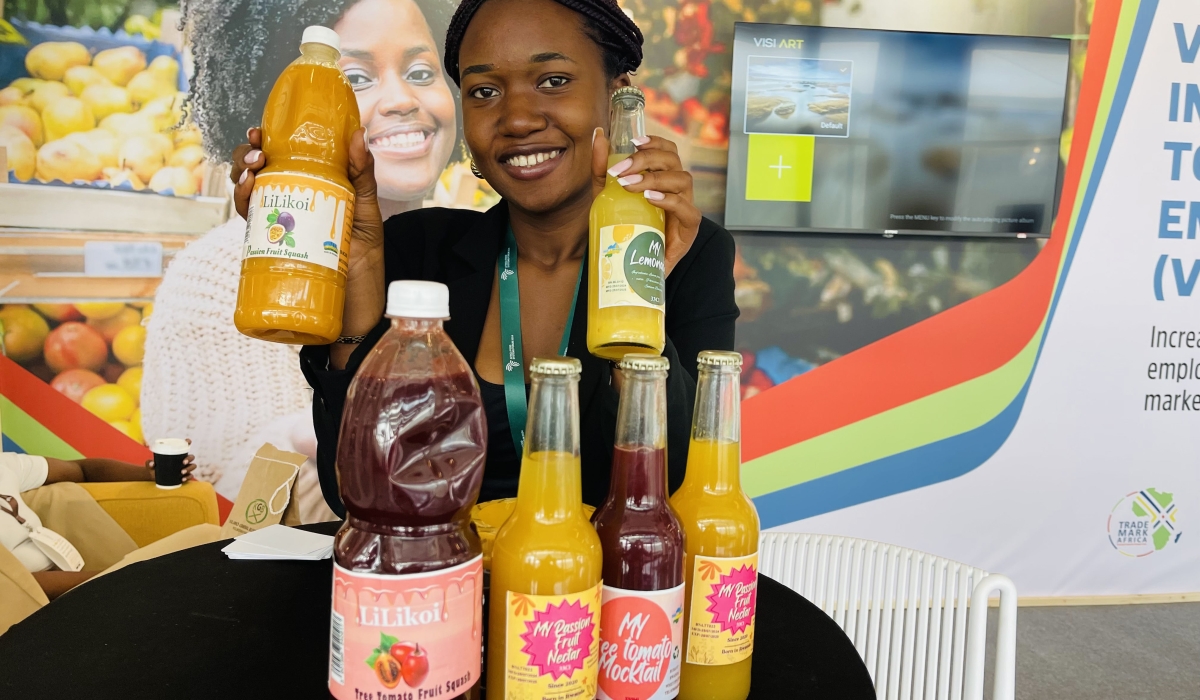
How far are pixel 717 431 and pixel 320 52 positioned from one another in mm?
684

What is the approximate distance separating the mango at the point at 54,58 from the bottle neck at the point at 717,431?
103 inches

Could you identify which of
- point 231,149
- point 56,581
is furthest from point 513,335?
point 231,149

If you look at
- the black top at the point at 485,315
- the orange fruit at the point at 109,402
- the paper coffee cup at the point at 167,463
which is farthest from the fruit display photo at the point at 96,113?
the black top at the point at 485,315

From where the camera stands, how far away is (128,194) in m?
2.45

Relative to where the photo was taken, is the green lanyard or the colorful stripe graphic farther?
the colorful stripe graphic

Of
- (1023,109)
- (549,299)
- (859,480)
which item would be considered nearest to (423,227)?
(549,299)

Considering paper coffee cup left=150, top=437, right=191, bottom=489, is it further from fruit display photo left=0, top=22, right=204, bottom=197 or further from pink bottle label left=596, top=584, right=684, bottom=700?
pink bottle label left=596, top=584, right=684, bottom=700

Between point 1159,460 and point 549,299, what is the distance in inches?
110

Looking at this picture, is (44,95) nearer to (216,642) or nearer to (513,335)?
(513,335)

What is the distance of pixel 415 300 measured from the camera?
1.65ft

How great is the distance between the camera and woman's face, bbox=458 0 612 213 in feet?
3.55

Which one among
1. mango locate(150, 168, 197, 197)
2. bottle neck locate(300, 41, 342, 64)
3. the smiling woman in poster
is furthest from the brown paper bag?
bottle neck locate(300, 41, 342, 64)

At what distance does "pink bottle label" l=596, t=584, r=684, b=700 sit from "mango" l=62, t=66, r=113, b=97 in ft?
8.67

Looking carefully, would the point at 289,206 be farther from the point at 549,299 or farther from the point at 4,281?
the point at 4,281
